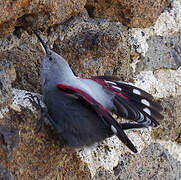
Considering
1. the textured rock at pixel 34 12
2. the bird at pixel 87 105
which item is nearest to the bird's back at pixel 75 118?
the bird at pixel 87 105

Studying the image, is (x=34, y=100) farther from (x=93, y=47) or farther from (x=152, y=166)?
(x=152, y=166)

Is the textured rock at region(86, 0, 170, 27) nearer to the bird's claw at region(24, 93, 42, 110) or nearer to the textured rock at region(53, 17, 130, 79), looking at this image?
the textured rock at region(53, 17, 130, 79)

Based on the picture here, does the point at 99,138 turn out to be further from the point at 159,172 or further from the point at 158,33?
the point at 158,33

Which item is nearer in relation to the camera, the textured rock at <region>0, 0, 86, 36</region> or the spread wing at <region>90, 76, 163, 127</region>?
the textured rock at <region>0, 0, 86, 36</region>

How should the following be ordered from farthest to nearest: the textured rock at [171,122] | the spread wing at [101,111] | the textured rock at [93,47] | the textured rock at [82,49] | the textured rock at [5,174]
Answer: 1. the textured rock at [171,122]
2. the textured rock at [93,47]
3. the textured rock at [82,49]
4. the spread wing at [101,111]
5. the textured rock at [5,174]

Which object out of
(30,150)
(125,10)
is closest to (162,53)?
(125,10)

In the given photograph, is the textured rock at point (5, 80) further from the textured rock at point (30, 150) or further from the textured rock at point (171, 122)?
the textured rock at point (171, 122)

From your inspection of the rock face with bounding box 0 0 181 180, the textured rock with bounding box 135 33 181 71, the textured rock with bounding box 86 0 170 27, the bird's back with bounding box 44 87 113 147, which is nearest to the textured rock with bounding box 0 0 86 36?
the rock face with bounding box 0 0 181 180
